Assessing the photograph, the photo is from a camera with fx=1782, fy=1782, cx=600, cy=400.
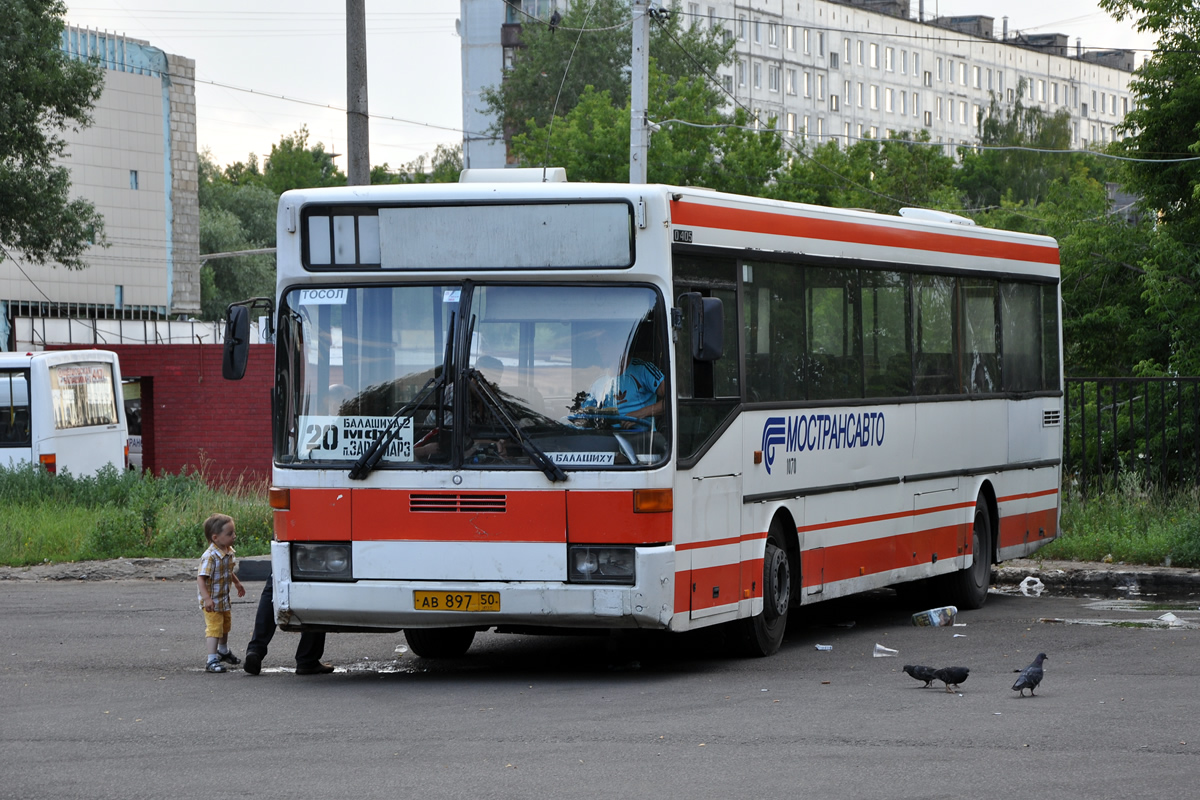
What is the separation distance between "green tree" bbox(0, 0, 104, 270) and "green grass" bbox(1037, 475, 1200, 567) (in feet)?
79.2

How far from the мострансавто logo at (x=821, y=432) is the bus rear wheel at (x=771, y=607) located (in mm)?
602

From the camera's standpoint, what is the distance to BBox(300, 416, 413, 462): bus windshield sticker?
10.8 m

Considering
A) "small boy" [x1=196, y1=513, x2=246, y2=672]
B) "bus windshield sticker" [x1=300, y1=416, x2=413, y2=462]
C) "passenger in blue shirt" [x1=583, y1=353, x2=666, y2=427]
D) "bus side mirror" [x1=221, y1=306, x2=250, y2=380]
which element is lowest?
"small boy" [x1=196, y1=513, x2=246, y2=672]

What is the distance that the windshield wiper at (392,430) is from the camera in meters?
10.7

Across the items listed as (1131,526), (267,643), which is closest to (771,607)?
(267,643)

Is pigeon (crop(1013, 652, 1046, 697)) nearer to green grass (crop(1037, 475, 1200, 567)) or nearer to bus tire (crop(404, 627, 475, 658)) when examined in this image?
bus tire (crop(404, 627, 475, 658))

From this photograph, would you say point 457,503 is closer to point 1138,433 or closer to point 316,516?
point 316,516

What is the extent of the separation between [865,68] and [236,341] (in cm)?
11161

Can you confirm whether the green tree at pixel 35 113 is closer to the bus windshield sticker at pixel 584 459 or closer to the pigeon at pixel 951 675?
the bus windshield sticker at pixel 584 459

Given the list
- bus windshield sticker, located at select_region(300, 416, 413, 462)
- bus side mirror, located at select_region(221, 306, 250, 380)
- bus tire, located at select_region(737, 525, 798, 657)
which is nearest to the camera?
bus windshield sticker, located at select_region(300, 416, 413, 462)

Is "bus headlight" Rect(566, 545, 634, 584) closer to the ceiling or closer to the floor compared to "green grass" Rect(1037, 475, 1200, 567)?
closer to the ceiling

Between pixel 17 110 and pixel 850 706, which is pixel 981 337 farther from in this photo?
pixel 17 110

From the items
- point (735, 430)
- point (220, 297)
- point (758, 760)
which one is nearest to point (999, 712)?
Answer: point (758, 760)

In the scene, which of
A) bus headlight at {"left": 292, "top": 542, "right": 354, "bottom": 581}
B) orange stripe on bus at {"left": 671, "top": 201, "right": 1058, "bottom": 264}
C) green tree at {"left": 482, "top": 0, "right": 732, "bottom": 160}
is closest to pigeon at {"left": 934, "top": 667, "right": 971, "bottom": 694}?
orange stripe on bus at {"left": 671, "top": 201, "right": 1058, "bottom": 264}
